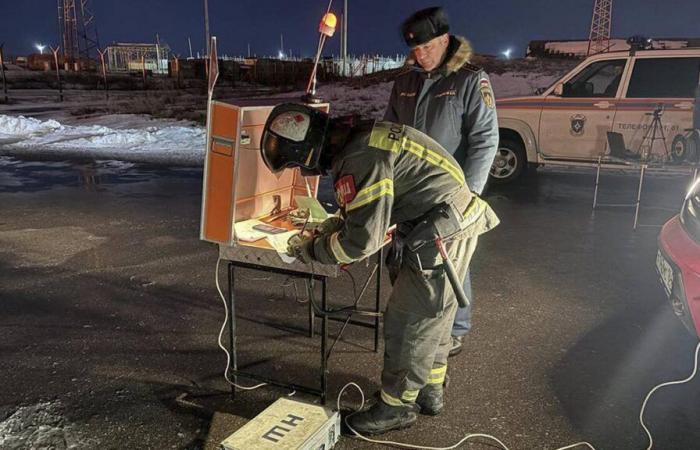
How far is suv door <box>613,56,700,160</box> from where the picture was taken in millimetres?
7957

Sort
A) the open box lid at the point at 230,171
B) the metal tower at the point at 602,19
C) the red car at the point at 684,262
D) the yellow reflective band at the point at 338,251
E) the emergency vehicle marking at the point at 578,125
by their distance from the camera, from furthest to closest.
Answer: the metal tower at the point at 602,19 → the emergency vehicle marking at the point at 578,125 → the red car at the point at 684,262 → the open box lid at the point at 230,171 → the yellow reflective band at the point at 338,251

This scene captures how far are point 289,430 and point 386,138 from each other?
1452 mm

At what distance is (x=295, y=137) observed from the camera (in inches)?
94.5

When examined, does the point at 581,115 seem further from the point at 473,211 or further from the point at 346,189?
the point at 346,189

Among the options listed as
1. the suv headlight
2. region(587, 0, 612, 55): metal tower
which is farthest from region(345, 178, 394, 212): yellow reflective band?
region(587, 0, 612, 55): metal tower

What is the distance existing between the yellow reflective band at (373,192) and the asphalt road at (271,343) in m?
1.34

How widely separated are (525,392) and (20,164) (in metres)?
11.0

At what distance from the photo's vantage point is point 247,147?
3.26 m

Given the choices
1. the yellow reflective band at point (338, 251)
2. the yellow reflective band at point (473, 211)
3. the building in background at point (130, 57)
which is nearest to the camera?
the yellow reflective band at point (338, 251)

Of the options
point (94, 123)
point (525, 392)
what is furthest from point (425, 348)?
point (94, 123)

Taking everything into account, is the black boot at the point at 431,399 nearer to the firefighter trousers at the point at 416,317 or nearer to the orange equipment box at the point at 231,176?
the firefighter trousers at the point at 416,317

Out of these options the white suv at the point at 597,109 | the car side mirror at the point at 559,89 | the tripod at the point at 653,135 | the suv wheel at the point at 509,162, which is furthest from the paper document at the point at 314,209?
the car side mirror at the point at 559,89

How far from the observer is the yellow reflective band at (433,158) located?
8.11 feet

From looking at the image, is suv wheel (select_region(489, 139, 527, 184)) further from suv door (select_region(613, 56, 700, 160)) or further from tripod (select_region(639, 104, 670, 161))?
tripod (select_region(639, 104, 670, 161))
